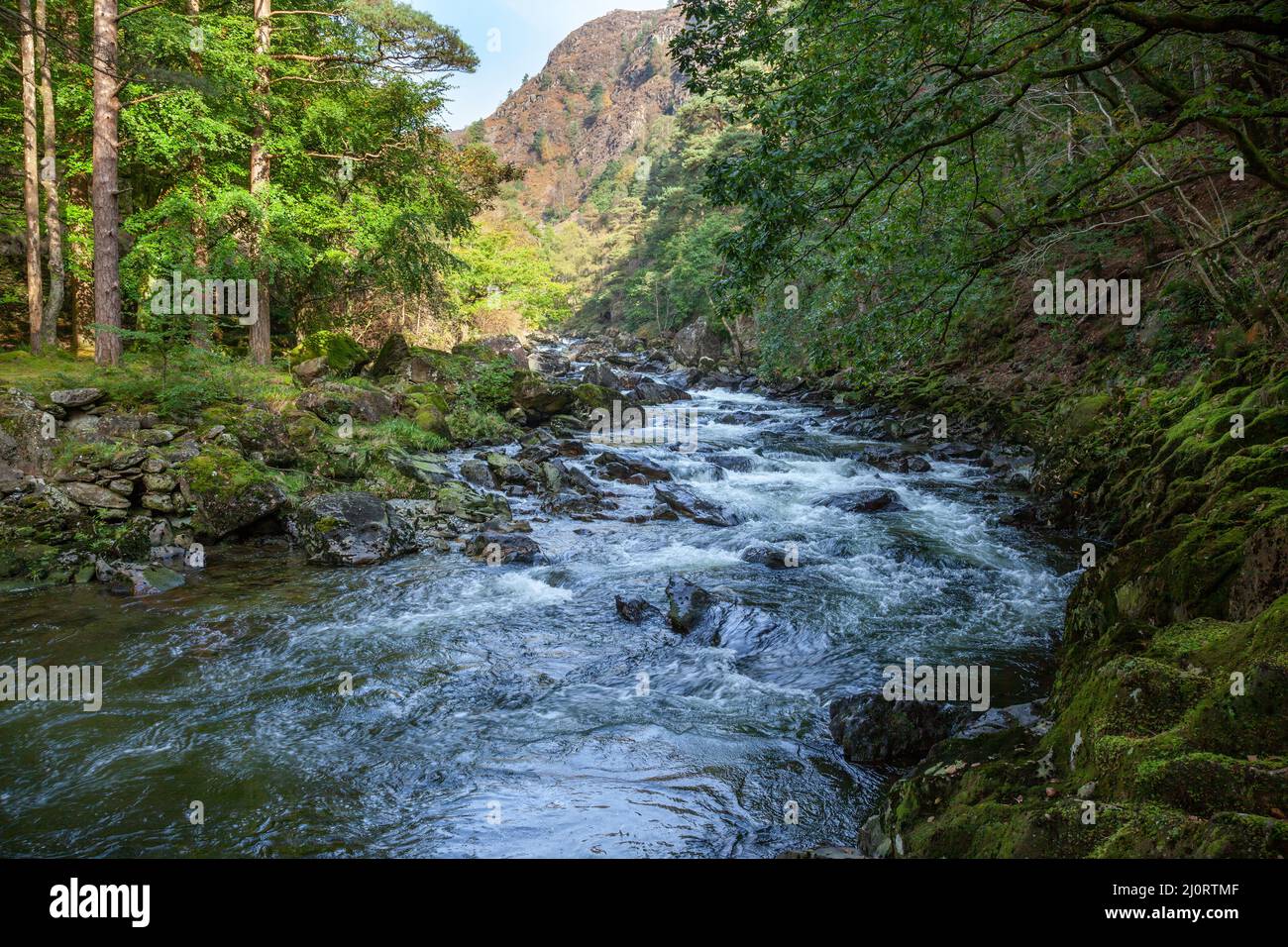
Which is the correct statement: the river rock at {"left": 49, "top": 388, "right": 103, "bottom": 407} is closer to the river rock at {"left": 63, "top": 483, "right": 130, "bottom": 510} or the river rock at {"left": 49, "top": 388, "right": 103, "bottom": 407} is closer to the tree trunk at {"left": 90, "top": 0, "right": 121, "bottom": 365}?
the river rock at {"left": 63, "top": 483, "right": 130, "bottom": 510}

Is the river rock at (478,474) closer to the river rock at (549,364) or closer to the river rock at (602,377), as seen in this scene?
the river rock at (602,377)

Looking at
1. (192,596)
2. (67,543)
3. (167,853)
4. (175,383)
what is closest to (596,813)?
(167,853)

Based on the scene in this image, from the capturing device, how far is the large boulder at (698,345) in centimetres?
4154

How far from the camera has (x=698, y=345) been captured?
4219cm

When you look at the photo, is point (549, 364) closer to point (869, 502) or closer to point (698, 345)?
point (698, 345)

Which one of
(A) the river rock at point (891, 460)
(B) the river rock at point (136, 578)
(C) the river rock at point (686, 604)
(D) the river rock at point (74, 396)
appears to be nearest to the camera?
(C) the river rock at point (686, 604)

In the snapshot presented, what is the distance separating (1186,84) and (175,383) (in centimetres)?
2294

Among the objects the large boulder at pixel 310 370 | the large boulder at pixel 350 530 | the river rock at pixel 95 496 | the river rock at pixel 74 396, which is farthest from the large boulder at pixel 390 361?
the river rock at pixel 95 496

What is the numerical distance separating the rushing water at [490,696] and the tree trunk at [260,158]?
8.92m

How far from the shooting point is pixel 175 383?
499 inches

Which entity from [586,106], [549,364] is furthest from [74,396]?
[586,106]

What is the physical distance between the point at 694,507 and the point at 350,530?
6.59 meters

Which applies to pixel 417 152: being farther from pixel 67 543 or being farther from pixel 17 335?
pixel 67 543

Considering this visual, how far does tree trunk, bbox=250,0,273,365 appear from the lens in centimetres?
1560
